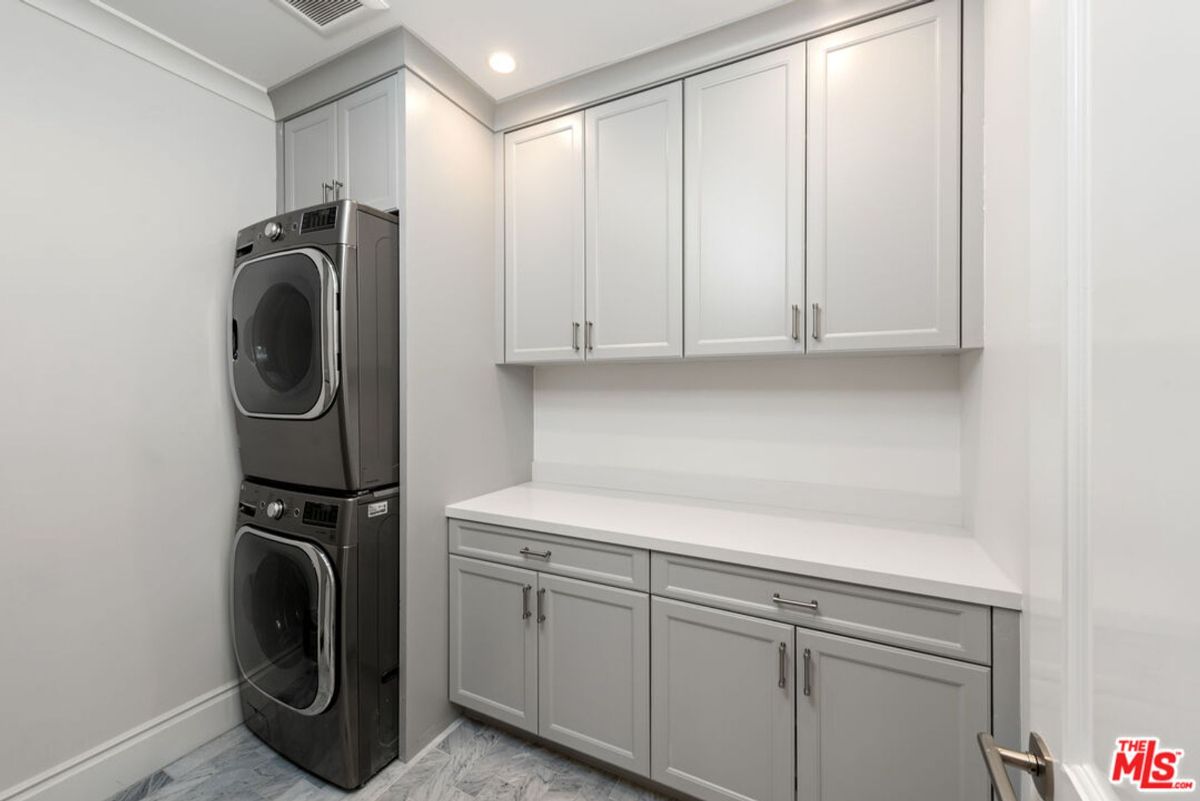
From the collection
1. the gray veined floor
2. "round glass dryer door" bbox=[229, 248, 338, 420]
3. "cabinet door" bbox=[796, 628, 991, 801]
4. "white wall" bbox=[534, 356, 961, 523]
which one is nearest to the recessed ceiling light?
"round glass dryer door" bbox=[229, 248, 338, 420]

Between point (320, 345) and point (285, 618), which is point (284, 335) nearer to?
point (320, 345)

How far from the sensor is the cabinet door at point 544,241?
2078 millimetres

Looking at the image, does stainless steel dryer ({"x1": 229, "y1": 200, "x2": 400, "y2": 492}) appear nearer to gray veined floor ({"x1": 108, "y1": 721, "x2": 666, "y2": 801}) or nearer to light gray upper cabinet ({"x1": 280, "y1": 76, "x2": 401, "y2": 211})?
light gray upper cabinet ({"x1": 280, "y1": 76, "x2": 401, "y2": 211})

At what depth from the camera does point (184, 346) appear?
1870mm

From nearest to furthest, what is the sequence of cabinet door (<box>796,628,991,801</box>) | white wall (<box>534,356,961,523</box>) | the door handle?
1. the door handle
2. cabinet door (<box>796,628,991,801</box>)
3. white wall (<box>534,356,961,523</box>)

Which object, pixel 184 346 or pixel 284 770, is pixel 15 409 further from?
pixel 284 770

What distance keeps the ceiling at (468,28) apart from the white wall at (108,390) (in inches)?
8.8

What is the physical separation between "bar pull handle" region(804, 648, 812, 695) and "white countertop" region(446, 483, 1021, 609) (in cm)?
23

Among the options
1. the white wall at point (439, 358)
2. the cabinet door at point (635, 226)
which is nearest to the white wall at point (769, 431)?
the cabinet door at point (635, 226)

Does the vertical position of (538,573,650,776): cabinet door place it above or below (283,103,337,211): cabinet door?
below

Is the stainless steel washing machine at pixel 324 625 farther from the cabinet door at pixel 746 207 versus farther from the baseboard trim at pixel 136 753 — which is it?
the cabinet door at pixel 746 207

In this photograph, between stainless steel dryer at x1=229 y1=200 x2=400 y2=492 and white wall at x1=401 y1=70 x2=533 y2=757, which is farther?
white wall at x1=401 y1=70 x2=533 y2=757

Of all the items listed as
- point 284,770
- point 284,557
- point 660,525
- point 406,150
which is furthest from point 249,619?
point 406,150

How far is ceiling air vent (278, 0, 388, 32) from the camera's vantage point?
1613mm
